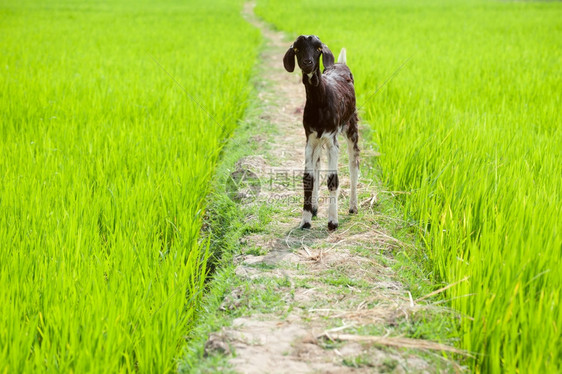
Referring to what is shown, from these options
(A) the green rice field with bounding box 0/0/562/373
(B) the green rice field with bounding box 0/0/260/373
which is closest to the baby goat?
(A) the green rice field with bounding box 0/0/562/373

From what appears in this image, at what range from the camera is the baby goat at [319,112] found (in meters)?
2.38

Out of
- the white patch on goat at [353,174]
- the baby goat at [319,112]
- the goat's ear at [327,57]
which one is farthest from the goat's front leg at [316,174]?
the goat's ear at [327,57]

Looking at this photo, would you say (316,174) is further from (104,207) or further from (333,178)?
(104,207)

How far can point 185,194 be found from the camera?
289 centimetres

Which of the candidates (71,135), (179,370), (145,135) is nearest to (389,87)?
(145,135)

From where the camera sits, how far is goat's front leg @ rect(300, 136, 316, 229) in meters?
2.61

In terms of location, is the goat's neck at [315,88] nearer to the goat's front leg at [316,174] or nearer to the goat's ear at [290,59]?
the goat's ear at [290,59]

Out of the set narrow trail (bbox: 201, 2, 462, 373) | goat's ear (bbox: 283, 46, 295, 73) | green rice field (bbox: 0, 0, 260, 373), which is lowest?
narrow trail (bbox: 201, 2, 462, 373)

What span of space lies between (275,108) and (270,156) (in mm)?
1697

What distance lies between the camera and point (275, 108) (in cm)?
555

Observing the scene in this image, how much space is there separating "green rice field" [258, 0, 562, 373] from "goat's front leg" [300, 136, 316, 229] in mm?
552

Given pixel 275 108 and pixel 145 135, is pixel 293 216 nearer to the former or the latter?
pixel 145 135

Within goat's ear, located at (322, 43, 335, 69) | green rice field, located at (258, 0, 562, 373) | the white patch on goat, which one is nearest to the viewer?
green rice field, located at (258, 0, 562, 373)

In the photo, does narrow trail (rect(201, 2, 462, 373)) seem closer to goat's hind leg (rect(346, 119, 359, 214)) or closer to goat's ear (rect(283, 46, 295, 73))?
goat's hind leg (rect(346, 119, 359, 214))
